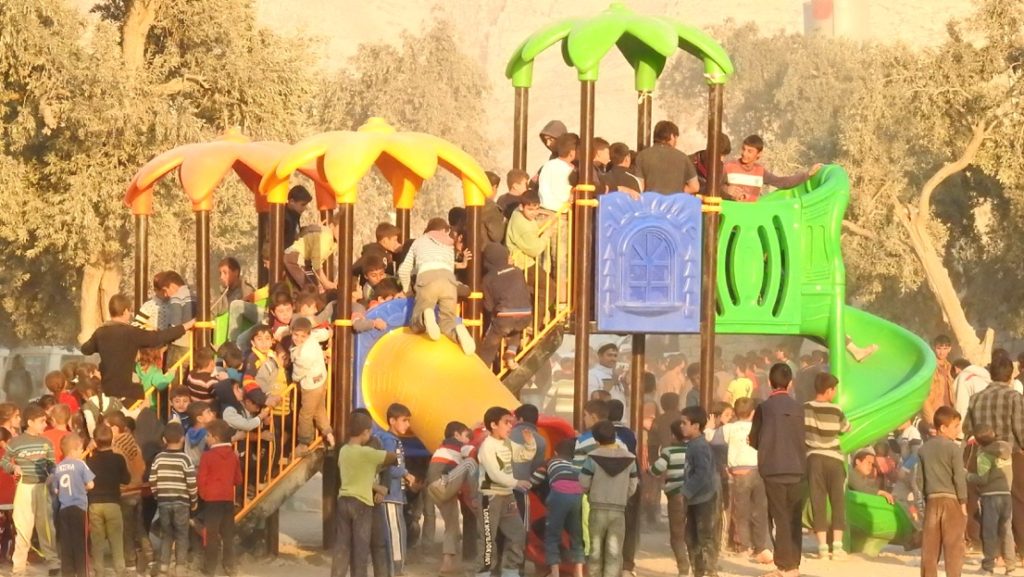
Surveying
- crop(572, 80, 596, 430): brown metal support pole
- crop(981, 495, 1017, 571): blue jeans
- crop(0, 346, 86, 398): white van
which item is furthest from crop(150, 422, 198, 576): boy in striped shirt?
crop(0, 346, 86, 398): white van

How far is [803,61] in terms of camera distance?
7175 centimetres

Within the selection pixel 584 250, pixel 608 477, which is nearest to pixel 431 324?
pixel 584 250

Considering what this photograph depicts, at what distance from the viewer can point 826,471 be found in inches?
701

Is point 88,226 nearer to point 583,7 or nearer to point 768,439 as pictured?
point 768,439

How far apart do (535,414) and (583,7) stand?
5987 inches

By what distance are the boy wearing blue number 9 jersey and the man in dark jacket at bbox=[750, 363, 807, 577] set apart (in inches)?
205

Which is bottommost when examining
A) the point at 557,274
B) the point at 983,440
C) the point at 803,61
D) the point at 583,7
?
the point at 983,440

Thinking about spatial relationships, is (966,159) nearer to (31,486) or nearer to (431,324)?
(431,324)

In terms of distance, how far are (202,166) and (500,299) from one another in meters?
3.47

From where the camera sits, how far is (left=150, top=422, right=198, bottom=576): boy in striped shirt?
53.3 ft

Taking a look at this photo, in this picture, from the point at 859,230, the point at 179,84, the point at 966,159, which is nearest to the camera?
the point at 179,84

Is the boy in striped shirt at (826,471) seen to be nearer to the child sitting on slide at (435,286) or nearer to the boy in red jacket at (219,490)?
the child sitting on slide at (435,286)

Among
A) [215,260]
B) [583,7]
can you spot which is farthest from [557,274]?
[583,7]

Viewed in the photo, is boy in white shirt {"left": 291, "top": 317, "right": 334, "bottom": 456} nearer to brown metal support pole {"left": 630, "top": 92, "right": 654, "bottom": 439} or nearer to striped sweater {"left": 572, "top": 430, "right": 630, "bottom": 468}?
striped sweater {"left": 572, "top": 430, "right": 630, "bottom": 468}
